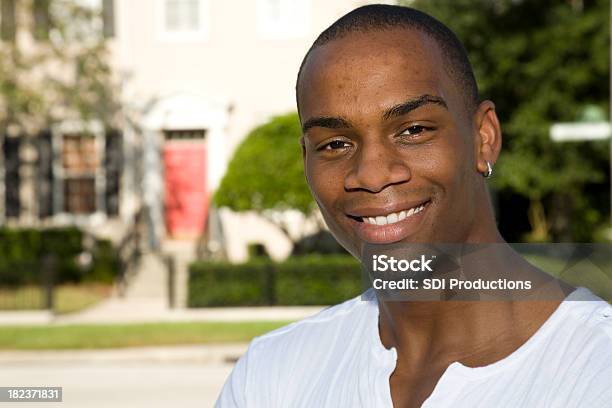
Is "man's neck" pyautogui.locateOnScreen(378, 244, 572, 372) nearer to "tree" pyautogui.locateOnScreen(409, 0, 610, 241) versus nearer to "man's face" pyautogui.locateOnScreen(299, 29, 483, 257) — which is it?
"man's face" pyautogui.locateOnScreen(299, 29, 483, 257)

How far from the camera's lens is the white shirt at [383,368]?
1.37 meters

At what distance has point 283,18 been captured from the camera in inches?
862

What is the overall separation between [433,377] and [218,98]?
2048 centimetres

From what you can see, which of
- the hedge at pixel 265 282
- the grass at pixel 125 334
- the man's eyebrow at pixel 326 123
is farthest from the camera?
the hedge at pixel 265 282

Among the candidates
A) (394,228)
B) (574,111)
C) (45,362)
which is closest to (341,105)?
(394,228)

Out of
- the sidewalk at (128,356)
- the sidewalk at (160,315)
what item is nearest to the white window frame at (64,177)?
the sidewalk at (160,315)

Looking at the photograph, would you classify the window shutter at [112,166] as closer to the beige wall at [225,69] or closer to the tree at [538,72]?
the beige wall at [225,69]

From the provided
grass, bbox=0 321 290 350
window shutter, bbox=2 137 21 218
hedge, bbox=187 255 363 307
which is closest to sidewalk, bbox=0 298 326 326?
hedge, bbox=187 255 363 307

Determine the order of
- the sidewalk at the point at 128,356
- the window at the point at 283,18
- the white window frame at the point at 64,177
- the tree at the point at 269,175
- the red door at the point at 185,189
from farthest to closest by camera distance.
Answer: the white window frame at the point at 64,177 < the red door at the point at 185,189 < the window at the point at 283,18 < the tree at the point at 269,175 < the sidewalk at the point at 128,356

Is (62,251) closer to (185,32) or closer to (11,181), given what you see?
(11,181)

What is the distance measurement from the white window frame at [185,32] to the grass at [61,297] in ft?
19.2

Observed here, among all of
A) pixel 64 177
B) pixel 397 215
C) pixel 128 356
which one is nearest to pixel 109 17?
pixel 64 177

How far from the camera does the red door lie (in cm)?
2192

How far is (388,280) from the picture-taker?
4.99 feet
